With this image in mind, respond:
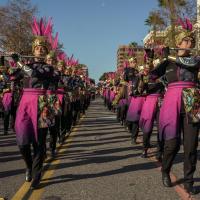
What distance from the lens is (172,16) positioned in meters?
35.1

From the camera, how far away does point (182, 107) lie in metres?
6.20

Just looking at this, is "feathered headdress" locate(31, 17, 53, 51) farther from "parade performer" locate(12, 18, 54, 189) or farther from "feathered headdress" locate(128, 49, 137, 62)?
"feathered headdress" locate(128, 49, 137, 62)

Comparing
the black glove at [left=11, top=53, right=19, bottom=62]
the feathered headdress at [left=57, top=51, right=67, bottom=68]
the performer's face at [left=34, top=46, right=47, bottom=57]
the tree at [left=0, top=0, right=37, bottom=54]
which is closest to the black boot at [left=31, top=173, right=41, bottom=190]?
the black glove at [left=11, top=53, right=19, bottom=62]

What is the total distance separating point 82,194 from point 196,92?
1909mm

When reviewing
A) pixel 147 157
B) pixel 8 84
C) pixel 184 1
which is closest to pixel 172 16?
pixel 184 1

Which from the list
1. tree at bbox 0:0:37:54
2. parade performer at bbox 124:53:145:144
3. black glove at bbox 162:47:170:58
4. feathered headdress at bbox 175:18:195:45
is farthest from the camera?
tree at bbox 0:0:37:54

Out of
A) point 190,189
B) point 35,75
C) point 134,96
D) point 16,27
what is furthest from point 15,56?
point 16,27

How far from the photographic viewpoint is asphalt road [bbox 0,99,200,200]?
607 cm

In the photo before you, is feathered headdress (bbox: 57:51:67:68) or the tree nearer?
feathered headdress (bbox: 57:51:67:68)

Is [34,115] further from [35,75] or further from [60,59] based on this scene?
[60,59]

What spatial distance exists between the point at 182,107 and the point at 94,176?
1856mm

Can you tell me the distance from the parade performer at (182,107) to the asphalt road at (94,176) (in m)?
0.41

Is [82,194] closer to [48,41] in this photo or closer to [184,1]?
[48,41]

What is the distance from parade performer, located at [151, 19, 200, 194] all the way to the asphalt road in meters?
0.41
